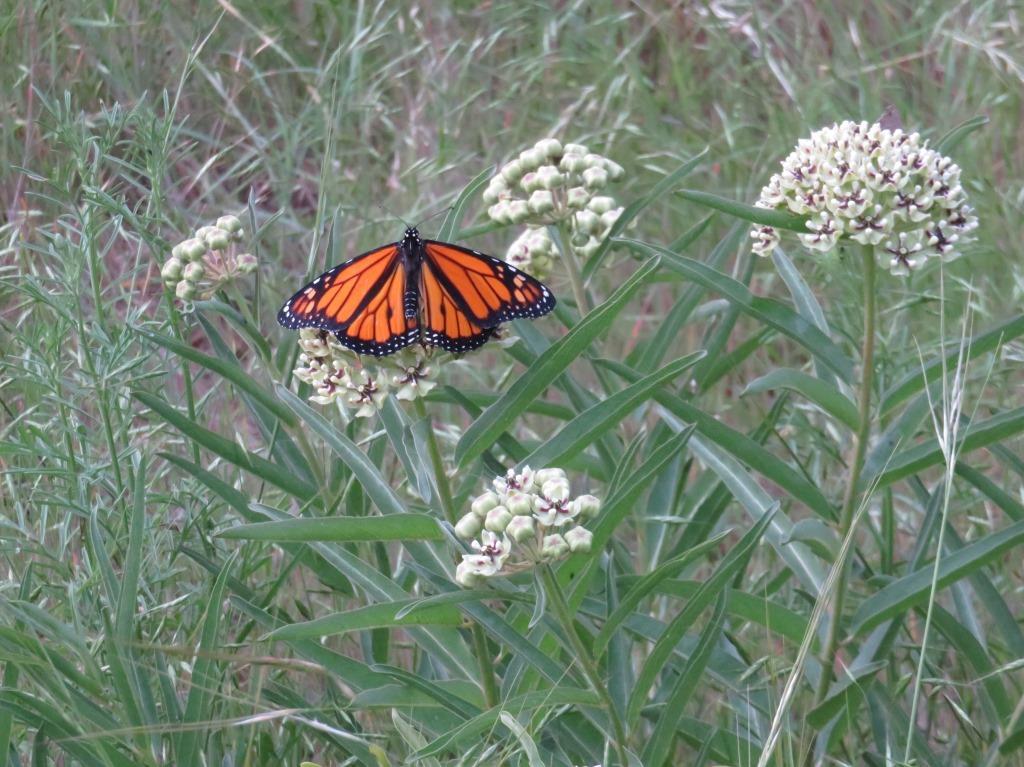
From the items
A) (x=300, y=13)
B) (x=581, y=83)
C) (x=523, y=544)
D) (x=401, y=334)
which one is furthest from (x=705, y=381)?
(x=300, y=13)

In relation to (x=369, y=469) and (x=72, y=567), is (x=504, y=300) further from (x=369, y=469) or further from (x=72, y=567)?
(x=72, y=567)

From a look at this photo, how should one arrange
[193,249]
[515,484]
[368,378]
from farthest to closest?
[193,249] < [368,378] < [515,484]

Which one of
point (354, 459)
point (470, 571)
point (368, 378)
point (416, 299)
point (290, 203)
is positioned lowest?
point (470, 571)

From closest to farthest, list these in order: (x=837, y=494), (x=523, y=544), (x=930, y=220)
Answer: (x=523, y=544) → (x=930, y=220) → (x=837, y=494)

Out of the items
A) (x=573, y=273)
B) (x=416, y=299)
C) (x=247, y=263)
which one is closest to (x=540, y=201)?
(x=573, y=273)

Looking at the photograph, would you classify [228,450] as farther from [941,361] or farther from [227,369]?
[941,361]

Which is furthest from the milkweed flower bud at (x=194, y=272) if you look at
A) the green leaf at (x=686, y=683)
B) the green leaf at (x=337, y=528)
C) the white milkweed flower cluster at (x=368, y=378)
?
the green leaf at (x=686, y=683)
